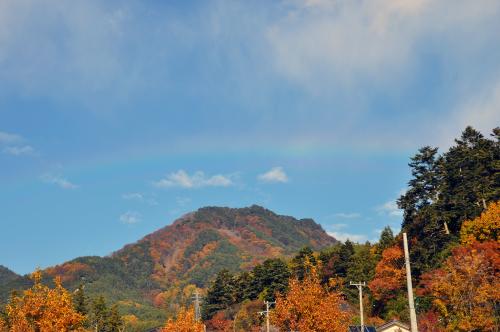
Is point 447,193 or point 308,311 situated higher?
point 447,193

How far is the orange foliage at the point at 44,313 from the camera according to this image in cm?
2491

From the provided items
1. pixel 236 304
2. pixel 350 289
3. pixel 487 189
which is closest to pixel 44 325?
pixel 487 189

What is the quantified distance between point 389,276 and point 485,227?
16.2 meters

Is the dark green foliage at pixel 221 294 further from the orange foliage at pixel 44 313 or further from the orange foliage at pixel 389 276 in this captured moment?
the orange foliage at pixel 44 313

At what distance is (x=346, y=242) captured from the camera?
88000mm

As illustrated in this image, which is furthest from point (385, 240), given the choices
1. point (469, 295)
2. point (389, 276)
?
point (469, 295)

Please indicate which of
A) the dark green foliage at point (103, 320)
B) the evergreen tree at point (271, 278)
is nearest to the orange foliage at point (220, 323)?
the evergreen tree at point (271, 278)

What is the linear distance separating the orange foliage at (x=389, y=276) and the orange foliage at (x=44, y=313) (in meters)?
46.4

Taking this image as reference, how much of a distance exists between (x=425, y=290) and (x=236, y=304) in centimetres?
4173

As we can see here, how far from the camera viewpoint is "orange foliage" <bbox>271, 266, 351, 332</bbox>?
27.8m

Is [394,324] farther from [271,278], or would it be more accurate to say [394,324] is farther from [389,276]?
[271,278]

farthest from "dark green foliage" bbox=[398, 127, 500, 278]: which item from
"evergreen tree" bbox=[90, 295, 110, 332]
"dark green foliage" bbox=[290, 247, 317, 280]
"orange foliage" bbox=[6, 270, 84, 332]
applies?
"evergreen tree" bbox=[90, 295, 110, 332]

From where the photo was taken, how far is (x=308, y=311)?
28141mm

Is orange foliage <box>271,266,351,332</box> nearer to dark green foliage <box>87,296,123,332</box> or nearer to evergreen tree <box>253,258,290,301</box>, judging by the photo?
evergreen tree <box>253,258,290,301</box>
